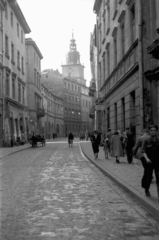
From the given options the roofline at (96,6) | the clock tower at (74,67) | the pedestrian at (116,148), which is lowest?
the pedestrian at (116,148)

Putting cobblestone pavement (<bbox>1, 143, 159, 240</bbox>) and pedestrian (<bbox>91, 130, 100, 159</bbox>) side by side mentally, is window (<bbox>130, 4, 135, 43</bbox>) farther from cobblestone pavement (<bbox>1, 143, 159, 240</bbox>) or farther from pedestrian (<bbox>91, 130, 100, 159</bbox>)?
cobblestone pavement (<bbox>1, 143, 159, 240</bbox>)

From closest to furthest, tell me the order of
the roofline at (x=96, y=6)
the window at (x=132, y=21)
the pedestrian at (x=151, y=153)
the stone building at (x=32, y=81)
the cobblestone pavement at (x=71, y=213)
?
the cobblestone pavement at (x=71, y=213)
the pedestrian at (x=151, y=153)
the window at (x=132, y=21)
the roofline at (x=96, y=6)
the stone building at (x=32, y=81)

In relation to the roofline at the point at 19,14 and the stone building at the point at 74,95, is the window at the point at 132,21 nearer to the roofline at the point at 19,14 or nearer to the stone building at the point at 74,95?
the roofline at the point at 19,14

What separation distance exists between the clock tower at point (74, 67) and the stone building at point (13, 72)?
65.6 m

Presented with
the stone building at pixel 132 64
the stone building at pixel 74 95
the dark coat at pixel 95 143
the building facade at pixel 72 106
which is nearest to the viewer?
the stone building at pixel 132 64

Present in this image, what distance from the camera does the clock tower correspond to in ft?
368

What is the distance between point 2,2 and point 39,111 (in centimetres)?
2546

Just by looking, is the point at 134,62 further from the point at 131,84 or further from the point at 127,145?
the point at 127,145

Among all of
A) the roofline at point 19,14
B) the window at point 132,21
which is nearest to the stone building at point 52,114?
the roofline at point 19,14

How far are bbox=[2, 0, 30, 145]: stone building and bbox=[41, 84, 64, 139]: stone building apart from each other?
2151 centimetres

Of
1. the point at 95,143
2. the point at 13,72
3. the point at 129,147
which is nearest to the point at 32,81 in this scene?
the point at 13,72

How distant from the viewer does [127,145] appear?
48.4 ft

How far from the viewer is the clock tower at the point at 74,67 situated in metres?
112

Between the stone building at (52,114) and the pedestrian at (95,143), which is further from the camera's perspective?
the stone building at (52,114)
